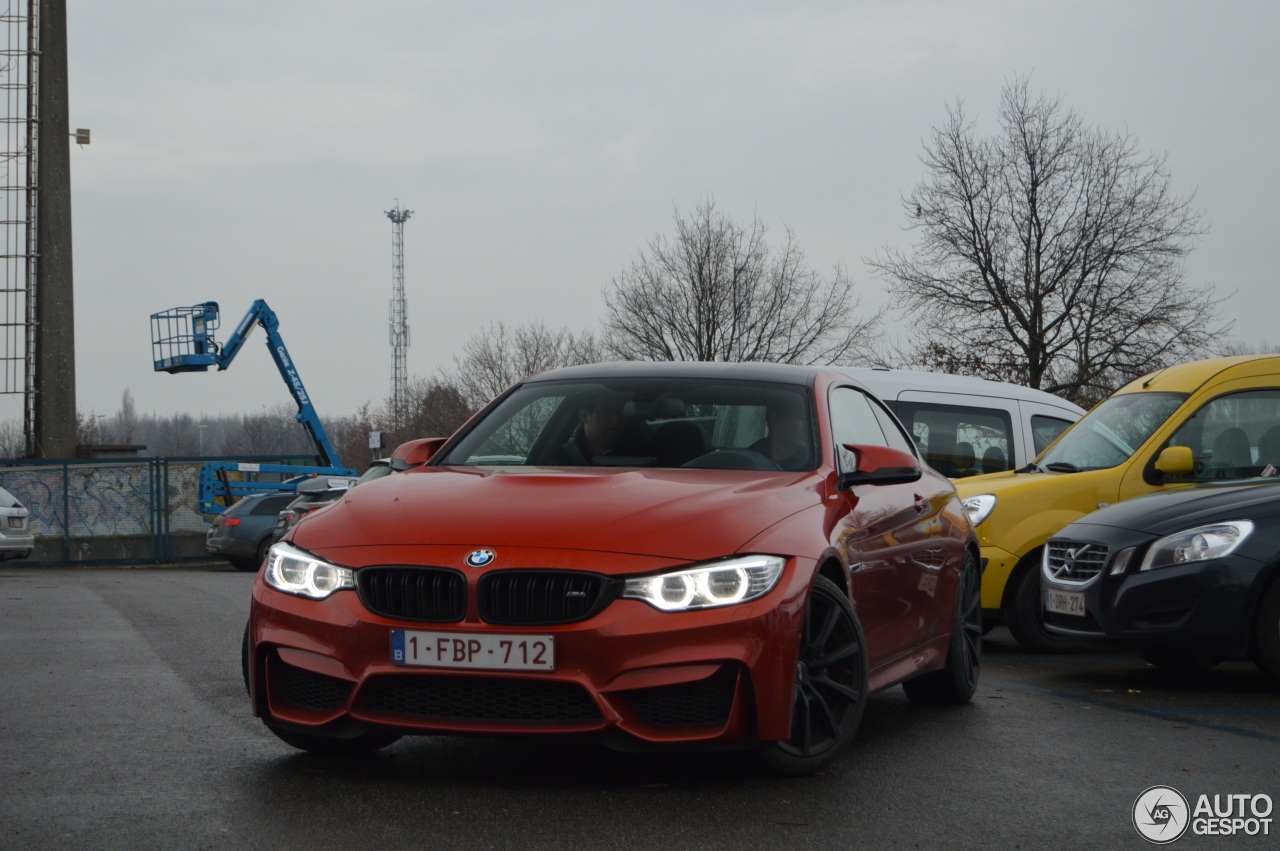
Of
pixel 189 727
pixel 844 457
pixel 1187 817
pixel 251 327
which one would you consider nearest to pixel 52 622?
pixel 189 727

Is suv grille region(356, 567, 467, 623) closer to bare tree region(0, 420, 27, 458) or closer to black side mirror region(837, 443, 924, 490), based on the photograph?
black side mirror region(837, 443, 924, 490)

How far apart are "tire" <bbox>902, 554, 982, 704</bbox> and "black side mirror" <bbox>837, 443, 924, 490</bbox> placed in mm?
1445

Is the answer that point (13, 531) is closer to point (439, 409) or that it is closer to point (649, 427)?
point (649, 427)

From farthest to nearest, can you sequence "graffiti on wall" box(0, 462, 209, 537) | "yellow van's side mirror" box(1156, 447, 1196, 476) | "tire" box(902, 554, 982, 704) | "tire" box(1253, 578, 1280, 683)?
"graffiti on wall" box(0, 462, 209, 537)
"yellow van's side mirror" box(1156, 447, 1196, 476)
"tire" box(1253, 578, 1280, 683)
"tire" box(902, 554, 982, 704)

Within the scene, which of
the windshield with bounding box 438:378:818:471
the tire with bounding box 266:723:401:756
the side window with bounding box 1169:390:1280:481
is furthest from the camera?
the side window with bounding box 1169:390:1280:481

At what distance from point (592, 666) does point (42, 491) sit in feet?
95.3

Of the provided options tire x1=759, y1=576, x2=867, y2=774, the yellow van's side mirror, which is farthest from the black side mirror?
the yellow van's side mirror

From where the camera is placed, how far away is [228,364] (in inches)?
1388

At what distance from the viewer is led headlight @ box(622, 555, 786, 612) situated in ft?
15.0

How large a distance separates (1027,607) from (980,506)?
2.44 feet

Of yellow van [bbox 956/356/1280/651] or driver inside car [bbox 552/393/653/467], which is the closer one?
driver inside car [bbox 552/393/653/467]

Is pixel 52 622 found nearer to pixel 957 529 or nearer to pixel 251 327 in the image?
pixel 957 529

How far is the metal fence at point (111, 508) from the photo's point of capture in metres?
30.9

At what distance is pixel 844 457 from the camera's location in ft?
19.8
